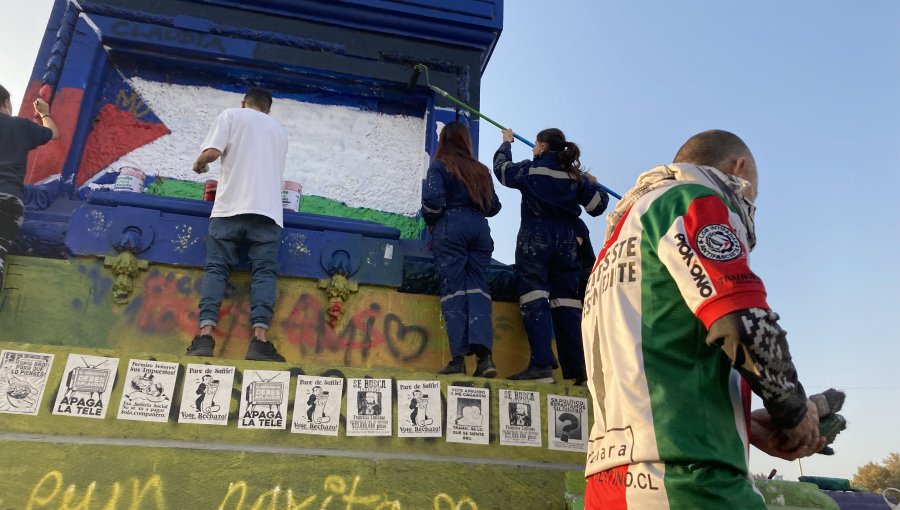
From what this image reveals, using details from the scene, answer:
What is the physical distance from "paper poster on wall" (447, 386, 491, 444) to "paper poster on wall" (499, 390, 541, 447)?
9 centimetres

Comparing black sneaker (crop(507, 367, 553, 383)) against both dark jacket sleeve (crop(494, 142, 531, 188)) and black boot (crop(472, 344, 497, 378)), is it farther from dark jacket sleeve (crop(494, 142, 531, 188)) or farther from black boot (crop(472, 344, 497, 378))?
dark jacket sleeve (crop(494, 142, 531, 188))

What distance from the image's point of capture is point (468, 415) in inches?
149

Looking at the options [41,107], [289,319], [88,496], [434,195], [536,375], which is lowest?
[88,496]

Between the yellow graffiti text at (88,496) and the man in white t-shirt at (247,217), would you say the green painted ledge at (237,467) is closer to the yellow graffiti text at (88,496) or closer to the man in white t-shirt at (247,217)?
the yellow graffiti text at (88,496)

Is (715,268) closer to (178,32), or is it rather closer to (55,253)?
(55,253)

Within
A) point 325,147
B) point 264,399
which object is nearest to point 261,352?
point 264,399

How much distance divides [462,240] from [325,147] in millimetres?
2713

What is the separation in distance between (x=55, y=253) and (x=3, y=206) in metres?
0.52

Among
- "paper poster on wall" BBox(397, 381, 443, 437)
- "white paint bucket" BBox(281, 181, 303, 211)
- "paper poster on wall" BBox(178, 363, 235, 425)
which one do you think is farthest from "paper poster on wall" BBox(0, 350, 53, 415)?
"white paint bucket" BBox(281, 181, 303, 211)

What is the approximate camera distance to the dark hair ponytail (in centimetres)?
514

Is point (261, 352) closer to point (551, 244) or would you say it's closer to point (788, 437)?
point (551, 244)

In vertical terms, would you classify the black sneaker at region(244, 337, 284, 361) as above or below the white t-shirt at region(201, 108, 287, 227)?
below

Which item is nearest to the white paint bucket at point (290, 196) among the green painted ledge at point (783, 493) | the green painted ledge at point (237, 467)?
the green painted ledge at point (237, 467)

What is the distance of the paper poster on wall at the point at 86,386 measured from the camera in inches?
137
